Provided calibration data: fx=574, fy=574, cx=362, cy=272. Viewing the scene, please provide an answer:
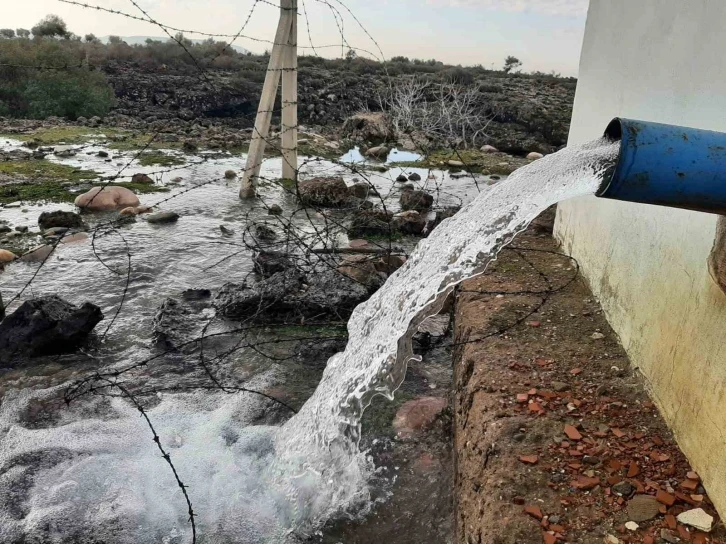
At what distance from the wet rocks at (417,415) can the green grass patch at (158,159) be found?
8.73 m

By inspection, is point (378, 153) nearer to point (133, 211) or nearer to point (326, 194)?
point (326, 194)

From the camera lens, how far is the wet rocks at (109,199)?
7.89 meters

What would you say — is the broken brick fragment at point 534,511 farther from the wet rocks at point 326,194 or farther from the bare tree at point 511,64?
the bare tree at point 511,64

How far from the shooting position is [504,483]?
221 centimetres

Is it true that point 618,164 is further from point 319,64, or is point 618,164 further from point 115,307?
point 319,64

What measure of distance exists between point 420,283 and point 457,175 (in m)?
9.02

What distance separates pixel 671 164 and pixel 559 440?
51.0 inches

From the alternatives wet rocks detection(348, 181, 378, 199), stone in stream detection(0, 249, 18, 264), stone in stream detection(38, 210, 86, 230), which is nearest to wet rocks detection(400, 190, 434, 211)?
wet rocks detection(348, 181, 378, 199)

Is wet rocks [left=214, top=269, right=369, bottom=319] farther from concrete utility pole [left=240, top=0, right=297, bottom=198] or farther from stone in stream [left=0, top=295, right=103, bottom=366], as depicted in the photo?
concrete utility pole [left=240, top=0, right=297, bottom=198]

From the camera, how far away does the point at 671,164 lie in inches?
61.5

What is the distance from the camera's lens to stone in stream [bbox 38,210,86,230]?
22.5ft

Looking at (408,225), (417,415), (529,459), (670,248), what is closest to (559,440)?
(529,459)

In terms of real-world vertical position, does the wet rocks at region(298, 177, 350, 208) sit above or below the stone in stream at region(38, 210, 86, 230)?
above

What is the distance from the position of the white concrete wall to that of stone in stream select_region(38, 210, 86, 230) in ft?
19.3
